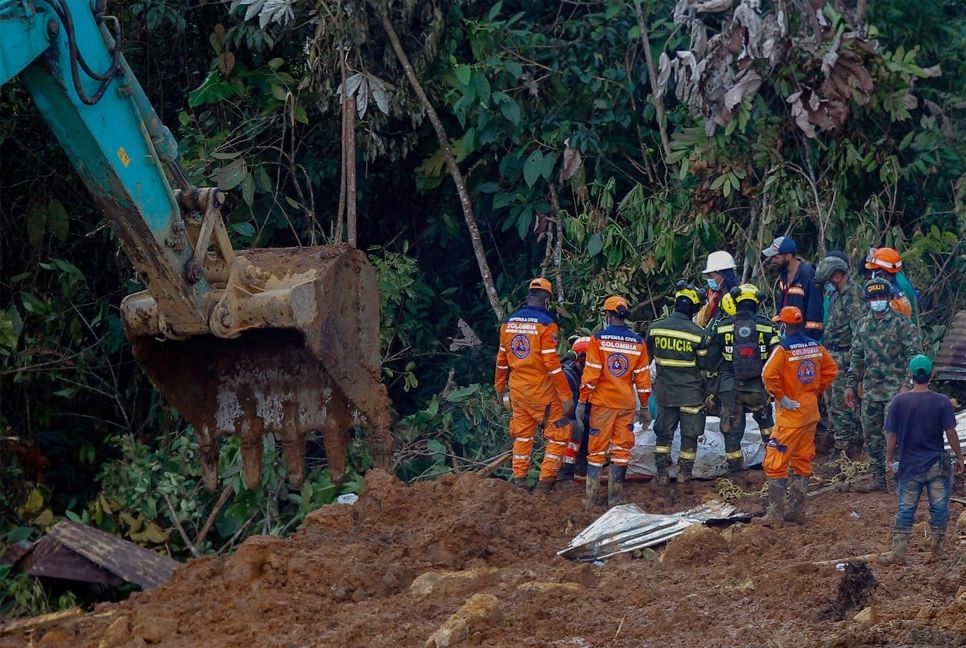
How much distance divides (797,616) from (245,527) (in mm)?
7104

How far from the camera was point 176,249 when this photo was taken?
7.01m

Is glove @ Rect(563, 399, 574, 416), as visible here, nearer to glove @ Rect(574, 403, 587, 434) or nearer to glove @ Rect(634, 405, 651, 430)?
glove @ Rect(574, 403, 587, 434)

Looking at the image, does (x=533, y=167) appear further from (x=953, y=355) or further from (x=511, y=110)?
(x=953, y=355)

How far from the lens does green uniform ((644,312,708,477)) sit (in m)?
10.6

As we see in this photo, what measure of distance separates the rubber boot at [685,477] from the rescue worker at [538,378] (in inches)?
41.5

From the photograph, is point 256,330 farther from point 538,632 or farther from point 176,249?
point 538,632

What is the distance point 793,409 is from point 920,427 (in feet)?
4.53

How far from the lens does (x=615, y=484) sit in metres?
10.4

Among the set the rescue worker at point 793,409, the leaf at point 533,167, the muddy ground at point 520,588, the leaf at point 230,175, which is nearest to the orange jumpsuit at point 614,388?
the muddy ground at point 520,588

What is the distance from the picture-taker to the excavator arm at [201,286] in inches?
255

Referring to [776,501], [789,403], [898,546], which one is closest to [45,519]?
[776,501]

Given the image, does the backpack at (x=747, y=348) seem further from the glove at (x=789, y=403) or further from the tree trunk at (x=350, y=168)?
the tree trunk at (x=350, y=168)

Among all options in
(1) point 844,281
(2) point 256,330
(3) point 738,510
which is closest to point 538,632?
(2) point 256,330

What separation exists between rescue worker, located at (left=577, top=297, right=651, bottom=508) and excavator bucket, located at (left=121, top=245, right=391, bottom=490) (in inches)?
117
